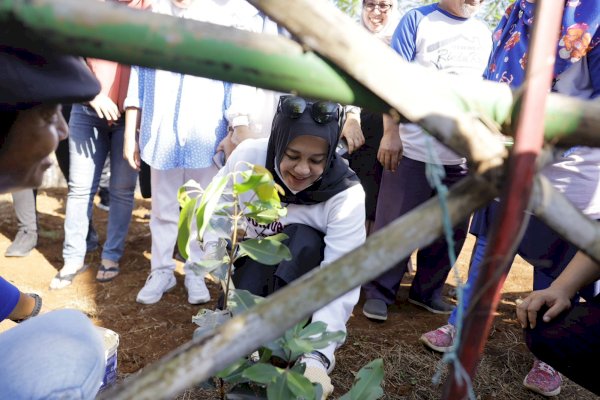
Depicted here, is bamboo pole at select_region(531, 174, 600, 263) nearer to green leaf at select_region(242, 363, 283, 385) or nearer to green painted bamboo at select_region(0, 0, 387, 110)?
green painted bamboo at select_region(0, 0, 387, 110)

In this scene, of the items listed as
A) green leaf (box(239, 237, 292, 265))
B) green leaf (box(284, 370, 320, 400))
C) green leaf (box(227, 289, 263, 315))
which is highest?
green leaf (box(239, 237, 292, 265))

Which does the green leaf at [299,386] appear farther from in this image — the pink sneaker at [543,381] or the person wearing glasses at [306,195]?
the pink sneaker at [543,381]

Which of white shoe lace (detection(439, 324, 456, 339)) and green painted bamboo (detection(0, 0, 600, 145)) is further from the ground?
green painted bamboo (detection(0, 0, 600, 145))

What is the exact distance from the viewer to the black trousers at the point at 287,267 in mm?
2180

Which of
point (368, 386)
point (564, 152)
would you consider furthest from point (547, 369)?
point (368, 386)

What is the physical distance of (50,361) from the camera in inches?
48.9

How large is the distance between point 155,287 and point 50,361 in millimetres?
1967

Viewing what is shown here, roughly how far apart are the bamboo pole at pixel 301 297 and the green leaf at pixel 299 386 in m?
0.39

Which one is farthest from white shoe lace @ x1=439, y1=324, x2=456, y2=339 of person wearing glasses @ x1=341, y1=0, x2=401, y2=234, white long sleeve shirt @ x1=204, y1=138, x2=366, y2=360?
person wearing glasses @ x1=341, y1=0, x2=401, y2=234

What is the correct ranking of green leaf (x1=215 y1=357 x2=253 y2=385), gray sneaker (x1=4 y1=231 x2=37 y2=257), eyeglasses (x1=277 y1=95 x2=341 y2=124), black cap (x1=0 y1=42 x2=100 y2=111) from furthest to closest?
1. gray sneaker (x1=4 y1=231 x2=37 y2=257)
2. eyeglasses (x1=277 y1=95 x2=341 y2=124)
3. green leaf (x1=215 y1=357 x2=253 y2=385)
4. black cap (x1=0 y1=42 x2=100 y2=111)

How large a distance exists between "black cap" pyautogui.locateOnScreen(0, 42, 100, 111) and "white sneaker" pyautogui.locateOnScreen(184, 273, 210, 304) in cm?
224

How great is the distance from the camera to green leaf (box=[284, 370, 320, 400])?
3.78 ft

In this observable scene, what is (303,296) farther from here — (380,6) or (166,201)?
(380,6)

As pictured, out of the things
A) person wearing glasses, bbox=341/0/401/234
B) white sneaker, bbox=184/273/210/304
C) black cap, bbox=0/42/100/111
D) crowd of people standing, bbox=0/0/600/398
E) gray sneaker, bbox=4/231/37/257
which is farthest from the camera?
gray sneaker, bbox=4/231/37/257
